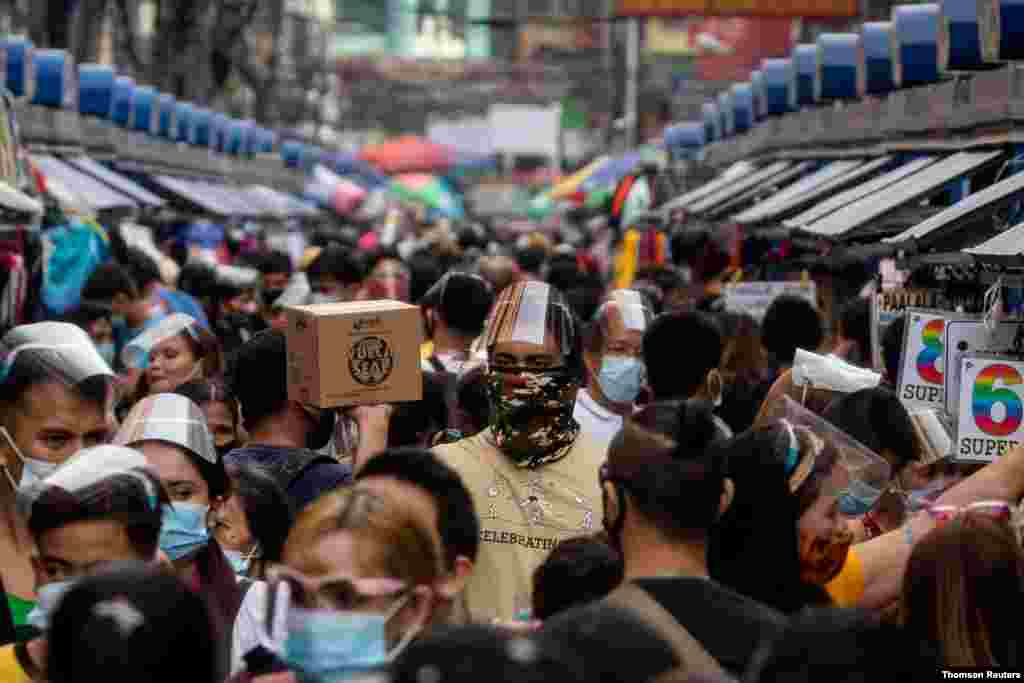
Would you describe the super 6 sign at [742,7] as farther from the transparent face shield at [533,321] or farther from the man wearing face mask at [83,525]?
the man wearing face mask at [83,525]

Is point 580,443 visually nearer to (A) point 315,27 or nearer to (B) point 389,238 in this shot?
(B) point 389,238

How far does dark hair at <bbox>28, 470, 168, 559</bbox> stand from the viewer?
4.38 m

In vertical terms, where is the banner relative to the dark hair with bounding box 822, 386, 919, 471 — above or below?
below

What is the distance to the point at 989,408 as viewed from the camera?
7422 mm

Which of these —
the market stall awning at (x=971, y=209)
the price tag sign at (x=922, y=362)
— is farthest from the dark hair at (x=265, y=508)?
the market stall awning at (x=971, y=209)

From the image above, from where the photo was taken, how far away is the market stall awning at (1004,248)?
7064 millimetres

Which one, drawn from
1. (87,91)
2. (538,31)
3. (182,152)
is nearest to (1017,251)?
(87,91)

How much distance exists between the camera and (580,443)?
6066 mm

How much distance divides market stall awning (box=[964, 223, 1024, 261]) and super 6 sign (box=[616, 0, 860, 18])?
105 ft

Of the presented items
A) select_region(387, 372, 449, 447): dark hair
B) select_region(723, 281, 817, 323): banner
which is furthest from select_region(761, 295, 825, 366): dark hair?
Answer: select_region(387, 372, 449, 447): dark hair

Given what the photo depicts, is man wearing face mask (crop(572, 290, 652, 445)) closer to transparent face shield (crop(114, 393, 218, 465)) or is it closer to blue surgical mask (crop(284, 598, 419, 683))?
transparent face shield (crop(114, 393, 218, 465))

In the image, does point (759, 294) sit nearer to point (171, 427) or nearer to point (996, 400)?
point (996, 400)

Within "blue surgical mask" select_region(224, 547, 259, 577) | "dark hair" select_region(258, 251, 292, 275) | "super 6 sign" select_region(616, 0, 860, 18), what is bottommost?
"dark hair" select_region(258, 251, 292, 275)

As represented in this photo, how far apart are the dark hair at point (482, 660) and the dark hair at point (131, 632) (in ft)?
1.18
